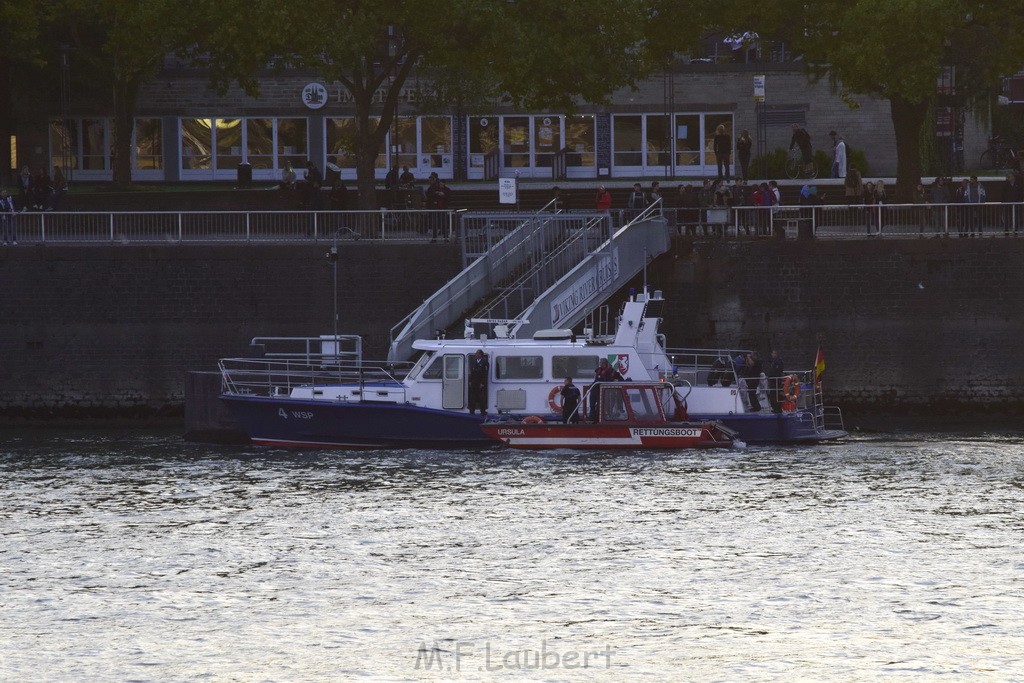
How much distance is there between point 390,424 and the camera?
3616cm

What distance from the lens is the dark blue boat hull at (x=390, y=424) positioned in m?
36.0

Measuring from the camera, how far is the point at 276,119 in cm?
6488

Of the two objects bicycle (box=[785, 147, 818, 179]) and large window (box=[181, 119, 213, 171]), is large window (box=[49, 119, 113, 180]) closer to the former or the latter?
large window (box=[181, 119, 213, 171])

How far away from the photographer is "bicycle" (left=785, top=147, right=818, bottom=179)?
55031 millimetres

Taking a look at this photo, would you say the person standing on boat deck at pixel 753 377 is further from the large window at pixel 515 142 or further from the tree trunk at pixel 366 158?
the large window at pixel 515 142

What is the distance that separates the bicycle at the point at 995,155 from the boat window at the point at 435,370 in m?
Result: 30.7

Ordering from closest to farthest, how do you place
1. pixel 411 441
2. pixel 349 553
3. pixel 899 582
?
pixel 899 582 < pixel 349 553 < pixel 411 441

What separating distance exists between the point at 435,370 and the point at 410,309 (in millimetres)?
6375

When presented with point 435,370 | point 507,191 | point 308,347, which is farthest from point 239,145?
point 435,370

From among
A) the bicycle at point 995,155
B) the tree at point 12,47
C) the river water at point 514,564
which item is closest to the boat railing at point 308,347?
the river water at point 514,564

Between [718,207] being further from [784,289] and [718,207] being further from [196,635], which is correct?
[196,635]

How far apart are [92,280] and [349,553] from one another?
622 inches

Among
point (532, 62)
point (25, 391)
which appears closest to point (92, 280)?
point (25, 391)

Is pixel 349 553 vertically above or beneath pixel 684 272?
beneath
